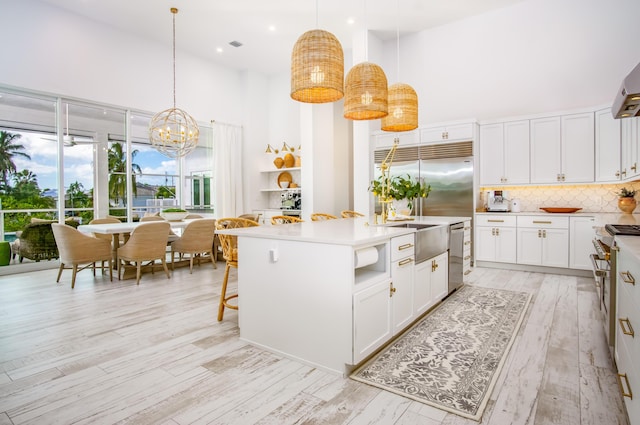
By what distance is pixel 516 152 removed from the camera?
5.48 meters

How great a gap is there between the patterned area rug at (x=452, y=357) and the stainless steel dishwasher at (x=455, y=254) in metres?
0.35

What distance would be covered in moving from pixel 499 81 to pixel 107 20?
670 cm

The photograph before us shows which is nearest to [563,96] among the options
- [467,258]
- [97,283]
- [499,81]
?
[499,81]

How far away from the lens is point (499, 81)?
19.2ft

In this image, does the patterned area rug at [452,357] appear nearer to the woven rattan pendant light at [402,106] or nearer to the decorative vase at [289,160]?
the woven rattan pendant light at [402,106]

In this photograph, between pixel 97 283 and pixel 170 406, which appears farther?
pixel 97 283

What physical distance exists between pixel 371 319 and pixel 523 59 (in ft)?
→ 17.7

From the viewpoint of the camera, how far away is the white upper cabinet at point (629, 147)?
364 centimetres

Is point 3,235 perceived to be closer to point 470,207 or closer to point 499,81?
point 470,207

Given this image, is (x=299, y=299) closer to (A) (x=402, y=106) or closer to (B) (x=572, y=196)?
(A) (x=402, y=106)

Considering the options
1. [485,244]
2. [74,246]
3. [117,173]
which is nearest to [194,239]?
[74,246]

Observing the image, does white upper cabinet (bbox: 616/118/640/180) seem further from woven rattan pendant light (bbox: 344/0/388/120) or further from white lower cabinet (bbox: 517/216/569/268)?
woven rattan pendant light (bbox: 344/0/388/120)

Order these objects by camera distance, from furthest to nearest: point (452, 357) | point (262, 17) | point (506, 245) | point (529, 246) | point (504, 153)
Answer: point (262, 17)
point (504, 153)
point (506, 245)
point (529, 246)
point (452, 357)

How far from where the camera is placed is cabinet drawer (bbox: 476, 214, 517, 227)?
17.6ft
